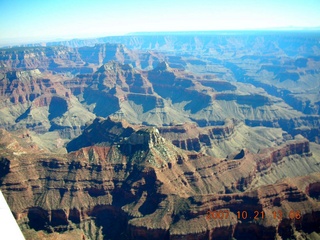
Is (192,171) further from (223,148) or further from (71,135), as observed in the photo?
(71,135)

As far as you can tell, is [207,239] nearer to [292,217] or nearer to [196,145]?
[292,217]

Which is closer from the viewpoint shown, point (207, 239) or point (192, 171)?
point (207, 239)

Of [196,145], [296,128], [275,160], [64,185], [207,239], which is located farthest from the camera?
[296,128]

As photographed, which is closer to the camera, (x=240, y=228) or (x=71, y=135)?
(x=240, y=228)

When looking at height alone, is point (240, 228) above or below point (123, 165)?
below

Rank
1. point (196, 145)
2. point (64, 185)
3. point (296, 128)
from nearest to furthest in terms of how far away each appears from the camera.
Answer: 1. point (64, 185)
2. point (196, 145)
3. point (296, 128)

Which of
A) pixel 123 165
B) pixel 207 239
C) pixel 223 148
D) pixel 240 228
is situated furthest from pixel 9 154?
pixel 223 148

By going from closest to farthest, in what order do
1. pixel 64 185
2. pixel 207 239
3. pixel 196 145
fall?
pixel 207 239
pixel 64 185
pixel 196 145

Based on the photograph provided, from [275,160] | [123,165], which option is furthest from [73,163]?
[275,160]

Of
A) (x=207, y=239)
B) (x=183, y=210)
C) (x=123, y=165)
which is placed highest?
(x=123, y=165)
